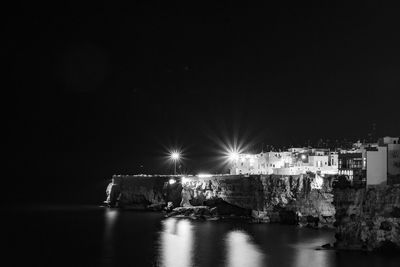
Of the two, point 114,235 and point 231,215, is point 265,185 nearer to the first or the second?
point 231,215

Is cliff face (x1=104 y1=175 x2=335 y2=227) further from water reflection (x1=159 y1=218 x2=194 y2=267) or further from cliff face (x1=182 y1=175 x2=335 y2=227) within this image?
water reflection (x1=159 y1=218 x2=194 y2=267)

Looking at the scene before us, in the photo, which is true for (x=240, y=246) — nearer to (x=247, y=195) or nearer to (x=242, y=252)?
(x=242, y=252)

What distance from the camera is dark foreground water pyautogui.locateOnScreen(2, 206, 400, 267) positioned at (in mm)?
34781

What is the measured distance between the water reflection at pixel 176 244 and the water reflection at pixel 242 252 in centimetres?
284

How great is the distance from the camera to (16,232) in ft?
167

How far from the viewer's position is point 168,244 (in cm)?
4253

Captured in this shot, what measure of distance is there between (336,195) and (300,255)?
7.08 meters

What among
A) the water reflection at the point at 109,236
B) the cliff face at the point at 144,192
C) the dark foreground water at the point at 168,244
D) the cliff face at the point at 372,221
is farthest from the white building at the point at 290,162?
the cliff face at the point at 372,221

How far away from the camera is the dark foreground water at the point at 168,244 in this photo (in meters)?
34.8

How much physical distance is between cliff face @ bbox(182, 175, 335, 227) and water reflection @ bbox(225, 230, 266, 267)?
977cm

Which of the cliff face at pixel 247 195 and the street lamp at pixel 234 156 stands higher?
the street lamp at pixel 234 156

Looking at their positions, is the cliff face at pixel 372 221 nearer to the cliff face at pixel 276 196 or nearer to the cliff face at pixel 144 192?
the cliff face at pixel 276 196

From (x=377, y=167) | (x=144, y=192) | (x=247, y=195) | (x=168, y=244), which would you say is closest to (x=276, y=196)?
(x=247, y=195)

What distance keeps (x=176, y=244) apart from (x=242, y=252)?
21.0 feet
